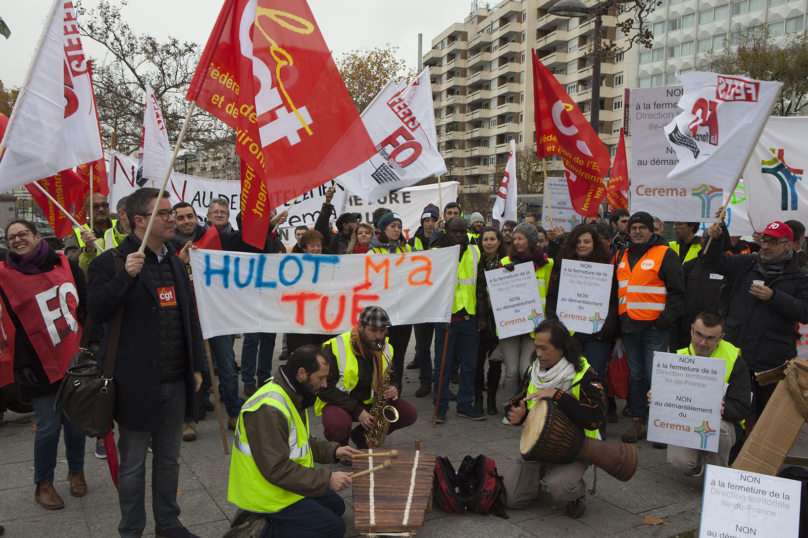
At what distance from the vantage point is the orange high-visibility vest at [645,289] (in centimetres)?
563

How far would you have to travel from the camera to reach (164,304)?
3557 millimetres

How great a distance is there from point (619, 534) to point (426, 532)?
1276mm

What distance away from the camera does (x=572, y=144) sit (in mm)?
7578

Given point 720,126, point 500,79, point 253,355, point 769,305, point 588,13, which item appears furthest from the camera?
point 500,79

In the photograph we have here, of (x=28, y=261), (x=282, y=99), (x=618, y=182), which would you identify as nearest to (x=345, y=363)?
(x=282, y=99)

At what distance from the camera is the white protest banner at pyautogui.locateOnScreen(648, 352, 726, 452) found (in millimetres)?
4520

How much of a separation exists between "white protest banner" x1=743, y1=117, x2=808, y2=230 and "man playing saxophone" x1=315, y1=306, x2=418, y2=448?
3936 millimetres

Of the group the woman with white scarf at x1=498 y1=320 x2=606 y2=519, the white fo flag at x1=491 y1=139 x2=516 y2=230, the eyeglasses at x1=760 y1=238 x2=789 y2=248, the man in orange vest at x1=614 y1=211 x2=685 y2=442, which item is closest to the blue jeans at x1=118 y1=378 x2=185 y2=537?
the woman with white scarf at x1=498 y1=320 x2=606 y2=519

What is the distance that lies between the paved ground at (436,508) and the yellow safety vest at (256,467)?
0.67m

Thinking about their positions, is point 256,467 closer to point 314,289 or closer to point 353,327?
point 353,327

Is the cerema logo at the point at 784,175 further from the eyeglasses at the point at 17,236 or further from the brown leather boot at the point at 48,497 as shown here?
the brown leather boot at the point at 48,497

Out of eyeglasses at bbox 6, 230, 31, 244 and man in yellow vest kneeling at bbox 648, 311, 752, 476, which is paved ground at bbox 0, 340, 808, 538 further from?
eyeglasses at bbox 6, 230, 31, 244

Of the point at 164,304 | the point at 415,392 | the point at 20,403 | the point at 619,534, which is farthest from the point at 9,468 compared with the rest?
the point at 619,534

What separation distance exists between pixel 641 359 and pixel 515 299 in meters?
1.37
